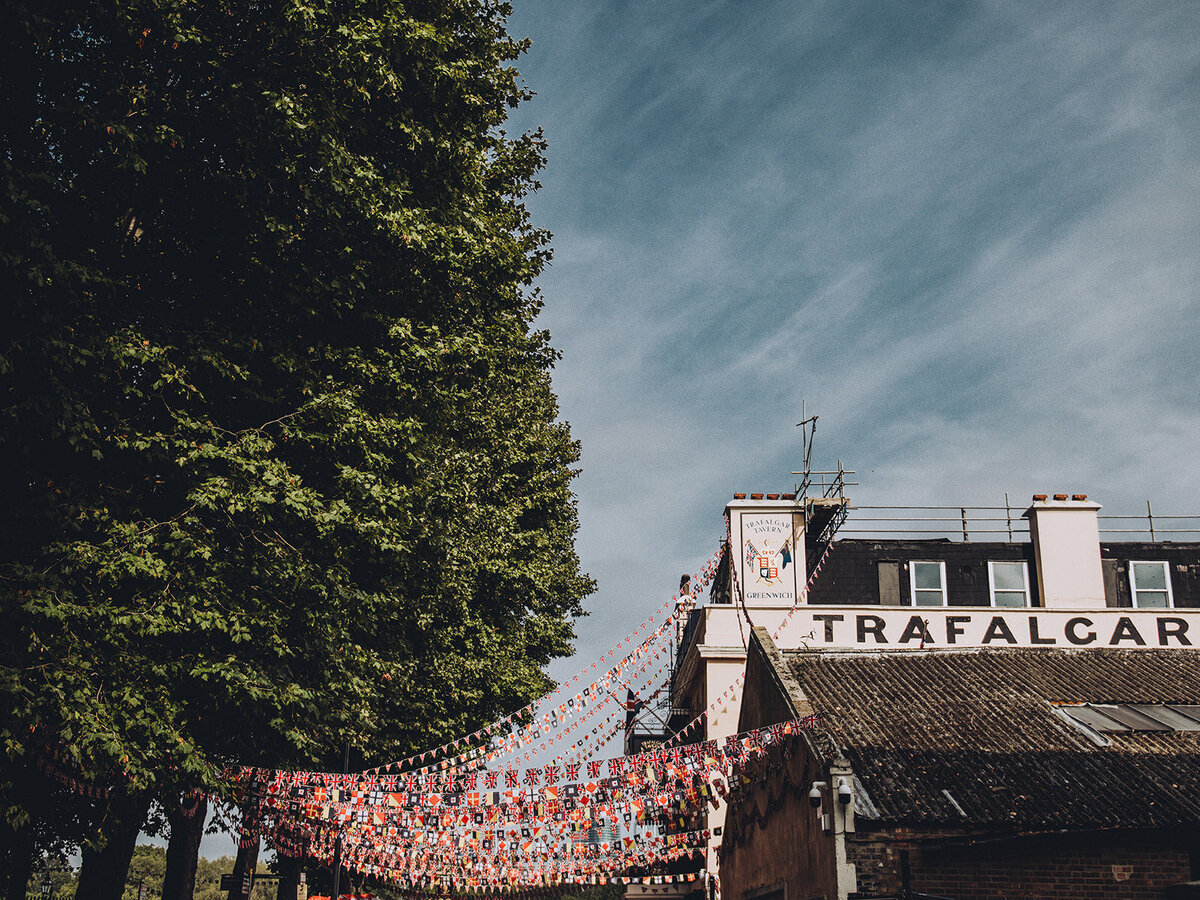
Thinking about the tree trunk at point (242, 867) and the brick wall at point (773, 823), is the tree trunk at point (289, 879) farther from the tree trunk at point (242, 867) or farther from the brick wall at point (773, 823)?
the brick wall at point (773, 823)

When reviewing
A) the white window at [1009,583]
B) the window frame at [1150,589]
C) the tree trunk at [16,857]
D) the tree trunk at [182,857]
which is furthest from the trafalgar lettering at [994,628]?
the tree trunk at [16,857]

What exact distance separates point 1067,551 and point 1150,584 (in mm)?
3669

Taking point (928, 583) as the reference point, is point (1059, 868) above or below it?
below

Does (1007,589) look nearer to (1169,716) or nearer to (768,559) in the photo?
(768,559)

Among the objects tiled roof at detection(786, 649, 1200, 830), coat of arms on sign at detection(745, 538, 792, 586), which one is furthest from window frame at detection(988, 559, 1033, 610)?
tiled roof at detection(786, 649, 1200, 830)

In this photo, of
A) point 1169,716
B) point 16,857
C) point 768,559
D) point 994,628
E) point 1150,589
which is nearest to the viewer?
point 16,857

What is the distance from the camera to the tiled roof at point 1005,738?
11.8 metres

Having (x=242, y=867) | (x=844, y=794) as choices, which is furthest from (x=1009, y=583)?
(x=242, y=867)

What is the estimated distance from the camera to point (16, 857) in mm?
10859

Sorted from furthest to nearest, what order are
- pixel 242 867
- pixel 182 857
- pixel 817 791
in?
pixel 242 867 → pixel 182 857 → pixel 817 791

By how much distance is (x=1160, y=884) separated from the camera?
456 inches

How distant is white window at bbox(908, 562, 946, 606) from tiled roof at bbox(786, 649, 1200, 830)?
860 centimetres

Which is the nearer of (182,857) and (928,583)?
(182,857)

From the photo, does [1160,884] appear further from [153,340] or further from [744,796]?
[153,340]
